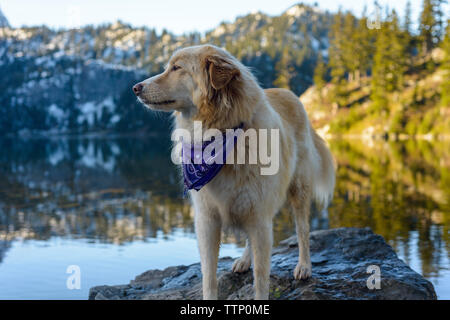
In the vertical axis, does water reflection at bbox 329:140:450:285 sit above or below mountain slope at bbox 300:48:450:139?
below

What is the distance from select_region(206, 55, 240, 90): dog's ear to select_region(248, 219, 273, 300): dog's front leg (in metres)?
1.64

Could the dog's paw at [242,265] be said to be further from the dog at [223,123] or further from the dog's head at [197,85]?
the dog's head at [197,85]

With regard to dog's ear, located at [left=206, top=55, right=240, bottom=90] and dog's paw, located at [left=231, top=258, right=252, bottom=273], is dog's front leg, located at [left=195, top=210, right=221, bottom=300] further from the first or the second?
dog's paw, located at [left=231, top=258, right=252, bottom=273]

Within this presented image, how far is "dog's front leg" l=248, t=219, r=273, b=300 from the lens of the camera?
5098mm

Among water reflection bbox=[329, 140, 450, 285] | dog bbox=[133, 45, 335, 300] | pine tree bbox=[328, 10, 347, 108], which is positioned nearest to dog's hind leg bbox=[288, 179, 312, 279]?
dog bbox=[133, 45, 335, 300]

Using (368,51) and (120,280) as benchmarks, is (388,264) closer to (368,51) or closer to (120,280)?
(120,280)

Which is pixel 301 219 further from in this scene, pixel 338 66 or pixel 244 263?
pixel 338 66

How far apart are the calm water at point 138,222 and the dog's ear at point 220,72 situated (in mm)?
7355

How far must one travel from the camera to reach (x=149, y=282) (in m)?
9.27

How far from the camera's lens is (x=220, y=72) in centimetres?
462

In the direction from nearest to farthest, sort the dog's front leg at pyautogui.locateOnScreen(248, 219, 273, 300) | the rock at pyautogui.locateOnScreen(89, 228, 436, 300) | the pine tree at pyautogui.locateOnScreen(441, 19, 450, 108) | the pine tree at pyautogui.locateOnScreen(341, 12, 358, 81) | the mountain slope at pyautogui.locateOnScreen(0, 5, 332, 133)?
the dog's front leg at pyautogui.locateOnScreen(248, 219, 273, 300) → the rock at pyautogui.locateOnScreen(89, 228, 436, 300) → the pine tree at pyautogui.locateOnScreen(441, 19, 450, 108) → the pine tree at pyautogui.locateOnScreen(341, 12, 358, 81) → the mountain slope at pyautogui.locateOnScreen(0, 5, 332, 133)

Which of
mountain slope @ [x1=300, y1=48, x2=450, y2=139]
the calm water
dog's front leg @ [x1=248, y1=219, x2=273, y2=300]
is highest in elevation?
mountain slope @ [x1=300, y1=48, x2=450, y2=139]

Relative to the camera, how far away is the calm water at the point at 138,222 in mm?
12188
